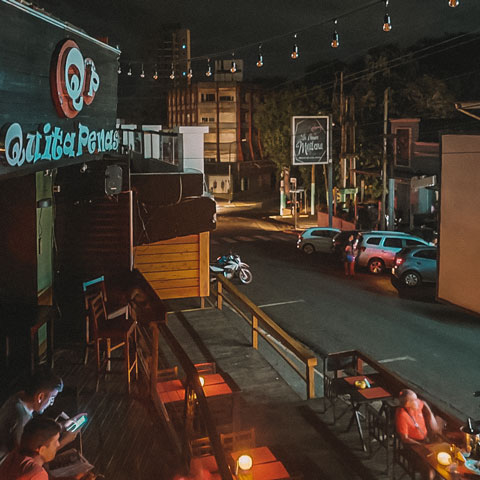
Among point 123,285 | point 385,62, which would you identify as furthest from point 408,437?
point 385,62

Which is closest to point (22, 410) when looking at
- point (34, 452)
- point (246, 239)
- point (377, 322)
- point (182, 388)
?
point (34, 452)

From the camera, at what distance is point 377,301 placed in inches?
733

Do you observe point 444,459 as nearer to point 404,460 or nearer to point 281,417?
point 404,460

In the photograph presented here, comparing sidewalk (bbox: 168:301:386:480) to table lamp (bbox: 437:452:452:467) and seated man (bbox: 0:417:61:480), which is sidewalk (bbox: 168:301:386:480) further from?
seated man (bbox: 0:417:61:480)

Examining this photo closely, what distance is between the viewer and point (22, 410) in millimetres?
5445

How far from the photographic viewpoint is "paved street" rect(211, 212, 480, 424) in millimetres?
12219

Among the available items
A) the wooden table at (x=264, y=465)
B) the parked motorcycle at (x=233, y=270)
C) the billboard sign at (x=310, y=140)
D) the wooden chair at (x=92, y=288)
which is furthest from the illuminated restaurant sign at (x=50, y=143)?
the billboard sign at (x=310, y=140)

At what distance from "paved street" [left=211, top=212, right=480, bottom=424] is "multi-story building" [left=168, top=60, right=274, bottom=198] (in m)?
46.0

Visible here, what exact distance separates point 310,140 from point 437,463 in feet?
91.7

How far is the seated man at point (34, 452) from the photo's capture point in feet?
14.6

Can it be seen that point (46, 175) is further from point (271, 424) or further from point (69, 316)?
point (271, 424)

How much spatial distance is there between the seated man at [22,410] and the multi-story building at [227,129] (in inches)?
2519

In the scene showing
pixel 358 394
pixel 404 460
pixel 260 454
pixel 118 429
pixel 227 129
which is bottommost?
pixel 404 460

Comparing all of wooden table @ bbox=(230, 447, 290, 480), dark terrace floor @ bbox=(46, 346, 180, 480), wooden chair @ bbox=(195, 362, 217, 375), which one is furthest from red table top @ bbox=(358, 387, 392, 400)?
dark terrace floor @ bbox=(46, 346, 180, 480)
